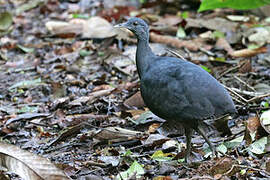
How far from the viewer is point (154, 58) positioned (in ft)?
15.3

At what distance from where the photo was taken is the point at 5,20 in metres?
9.69

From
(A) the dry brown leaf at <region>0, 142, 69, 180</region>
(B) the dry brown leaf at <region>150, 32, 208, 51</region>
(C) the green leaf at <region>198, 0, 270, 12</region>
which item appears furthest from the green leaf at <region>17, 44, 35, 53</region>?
(A) the dry brown leaf at <region>0, 142, 69, 180</region>

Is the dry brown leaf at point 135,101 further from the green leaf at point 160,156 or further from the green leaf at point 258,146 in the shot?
the green leaf at point 258,146

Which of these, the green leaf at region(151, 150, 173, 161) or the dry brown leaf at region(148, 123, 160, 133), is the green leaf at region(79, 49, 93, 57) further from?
the green leaf at region(151, 150, 173, 161)

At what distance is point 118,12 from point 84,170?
5997 millimetres

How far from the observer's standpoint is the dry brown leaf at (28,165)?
3.36 m

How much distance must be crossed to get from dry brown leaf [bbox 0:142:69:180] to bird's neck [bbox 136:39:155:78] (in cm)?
149

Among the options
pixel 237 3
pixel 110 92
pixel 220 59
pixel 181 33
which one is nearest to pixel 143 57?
pixel 110 92

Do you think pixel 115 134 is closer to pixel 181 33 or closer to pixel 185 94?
pixel 185 94

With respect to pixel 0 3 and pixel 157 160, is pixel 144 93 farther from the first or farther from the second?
pixel 0 3

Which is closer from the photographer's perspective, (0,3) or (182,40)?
(182,40)

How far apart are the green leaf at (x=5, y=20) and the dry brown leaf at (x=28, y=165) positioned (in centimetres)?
636

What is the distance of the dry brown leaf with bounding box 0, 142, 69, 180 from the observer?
3363mm

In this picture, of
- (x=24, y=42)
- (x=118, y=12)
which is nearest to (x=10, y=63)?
(x=24, y=42)
